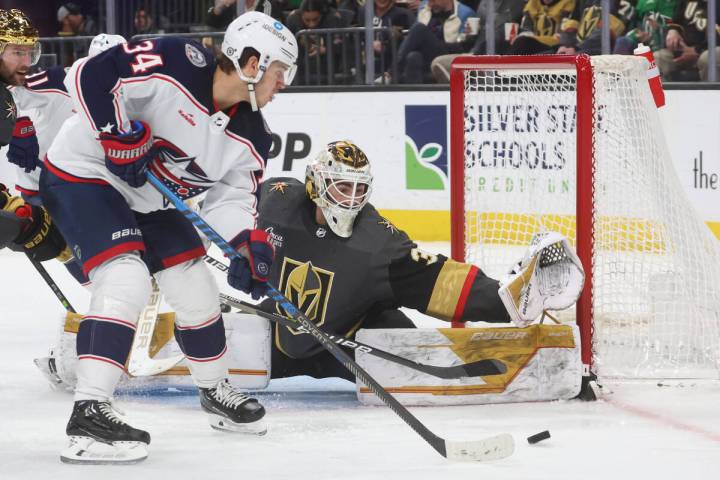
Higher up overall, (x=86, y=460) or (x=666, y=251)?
(x=666, y=251)

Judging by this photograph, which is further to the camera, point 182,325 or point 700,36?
point 700,36

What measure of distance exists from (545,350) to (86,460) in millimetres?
1166

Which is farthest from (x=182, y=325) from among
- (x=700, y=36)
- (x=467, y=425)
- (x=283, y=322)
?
(x=700, y=36)

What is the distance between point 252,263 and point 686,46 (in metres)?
3.86

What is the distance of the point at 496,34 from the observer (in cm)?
642

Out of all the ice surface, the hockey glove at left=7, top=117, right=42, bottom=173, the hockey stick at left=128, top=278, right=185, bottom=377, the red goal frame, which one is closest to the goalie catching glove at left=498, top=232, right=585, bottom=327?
the red goal frame

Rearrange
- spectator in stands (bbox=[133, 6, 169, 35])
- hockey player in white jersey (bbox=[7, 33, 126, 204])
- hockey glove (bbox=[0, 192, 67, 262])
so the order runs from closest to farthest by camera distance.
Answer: hockey glove (bbox=[0, 192, 67, 262]) < hockey player in white jersey (bbox=[7, 33, 126, 204]) < spectator in stands (bbox=[133, 6, 169, 35])

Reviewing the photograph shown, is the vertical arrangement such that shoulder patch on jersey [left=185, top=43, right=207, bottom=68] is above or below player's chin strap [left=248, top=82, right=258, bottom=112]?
above

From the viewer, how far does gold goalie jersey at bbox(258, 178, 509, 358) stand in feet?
10.4

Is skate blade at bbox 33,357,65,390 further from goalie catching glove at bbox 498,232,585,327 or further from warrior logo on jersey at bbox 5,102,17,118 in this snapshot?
goalie catching glove at bbox 498,232,585,327

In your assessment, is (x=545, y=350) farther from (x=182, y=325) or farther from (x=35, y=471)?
(x=35, y=471)

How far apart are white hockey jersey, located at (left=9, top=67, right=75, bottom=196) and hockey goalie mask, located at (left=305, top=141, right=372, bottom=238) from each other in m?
1.05

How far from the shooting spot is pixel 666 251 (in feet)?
11.4

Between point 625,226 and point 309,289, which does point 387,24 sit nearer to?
point 625,226
